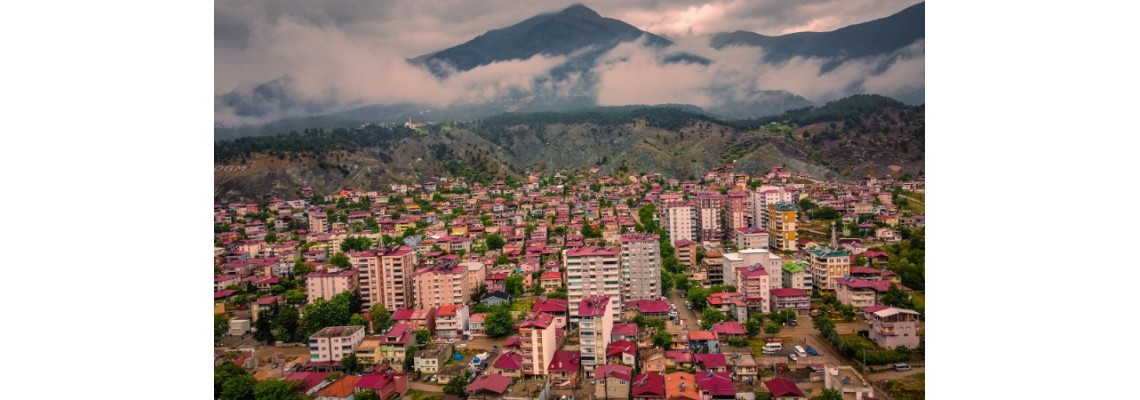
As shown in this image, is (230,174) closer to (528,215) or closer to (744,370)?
(528,215)

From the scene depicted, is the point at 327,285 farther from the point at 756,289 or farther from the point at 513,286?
the point at 756,289

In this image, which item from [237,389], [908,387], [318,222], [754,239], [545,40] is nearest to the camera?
[908,387]

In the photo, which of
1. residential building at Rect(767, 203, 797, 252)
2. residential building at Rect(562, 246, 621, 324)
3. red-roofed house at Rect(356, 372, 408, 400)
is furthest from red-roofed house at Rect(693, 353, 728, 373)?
residential building at Rect(767, 203, 797, 252)

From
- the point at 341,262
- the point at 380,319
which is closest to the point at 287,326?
the point at 380,319

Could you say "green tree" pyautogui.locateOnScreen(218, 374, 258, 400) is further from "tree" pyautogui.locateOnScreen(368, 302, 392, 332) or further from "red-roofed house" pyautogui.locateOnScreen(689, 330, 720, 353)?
"red-roofed house" pyautogui.locateOnScreen(689, 330, 720, 353)

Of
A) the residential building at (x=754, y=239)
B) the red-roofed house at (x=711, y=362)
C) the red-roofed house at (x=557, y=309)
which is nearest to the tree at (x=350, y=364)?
the red-roofed house at (x=557, y=309)

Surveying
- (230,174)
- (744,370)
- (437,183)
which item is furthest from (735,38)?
(437,183)
